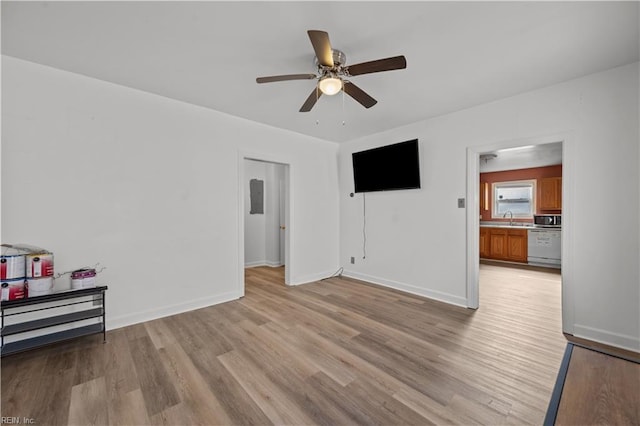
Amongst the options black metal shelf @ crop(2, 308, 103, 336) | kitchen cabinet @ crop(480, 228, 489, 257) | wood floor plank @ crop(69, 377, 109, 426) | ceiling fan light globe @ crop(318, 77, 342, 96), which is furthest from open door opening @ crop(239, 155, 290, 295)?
kitchen cabinet @ crop(480, 228, 489, 257)

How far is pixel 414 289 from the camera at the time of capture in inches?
159

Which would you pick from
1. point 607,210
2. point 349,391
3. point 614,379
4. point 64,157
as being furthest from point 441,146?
point 64,157

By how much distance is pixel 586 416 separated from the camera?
1.64m

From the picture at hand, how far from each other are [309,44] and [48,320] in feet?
10.8

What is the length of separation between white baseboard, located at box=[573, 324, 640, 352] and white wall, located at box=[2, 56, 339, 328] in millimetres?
3922

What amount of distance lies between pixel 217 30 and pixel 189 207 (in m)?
2.06

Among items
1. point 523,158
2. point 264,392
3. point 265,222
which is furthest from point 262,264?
point 523,158

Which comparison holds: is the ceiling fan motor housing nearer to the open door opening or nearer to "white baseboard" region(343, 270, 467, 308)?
"white baseboard" region(343, 270, 467, 308)

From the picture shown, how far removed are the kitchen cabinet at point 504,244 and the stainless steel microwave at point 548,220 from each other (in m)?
0.42

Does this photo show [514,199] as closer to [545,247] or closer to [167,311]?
[545,247]

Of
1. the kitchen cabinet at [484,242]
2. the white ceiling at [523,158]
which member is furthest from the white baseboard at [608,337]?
the kitchen cabinet at [484,242]

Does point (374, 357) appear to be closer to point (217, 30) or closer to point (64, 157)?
point (217, 30)

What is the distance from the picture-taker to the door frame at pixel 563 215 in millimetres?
2725

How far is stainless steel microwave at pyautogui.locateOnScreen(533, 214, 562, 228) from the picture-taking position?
6012 millimetres
